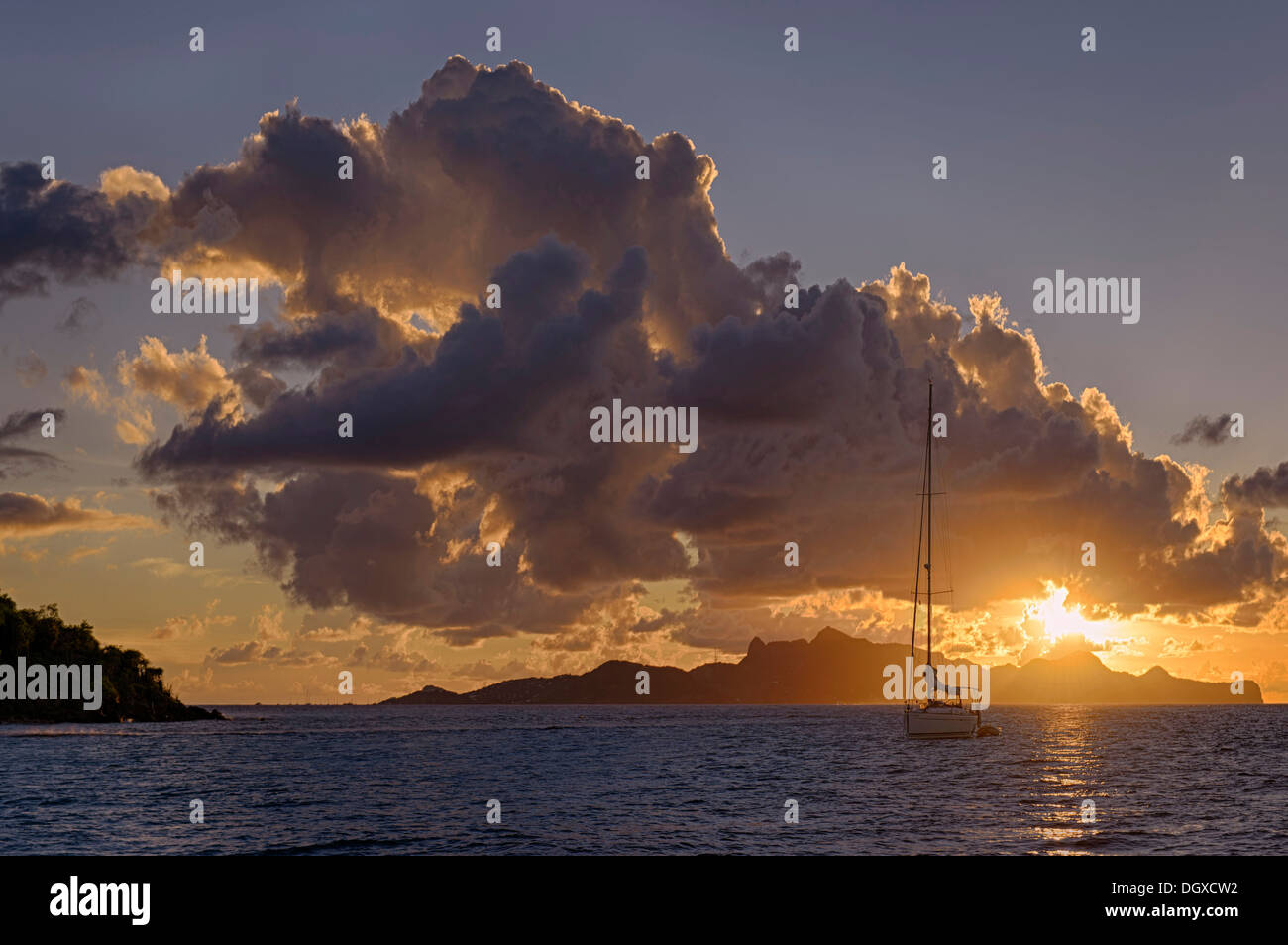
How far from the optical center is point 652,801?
2479 inches

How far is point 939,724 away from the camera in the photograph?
415ft

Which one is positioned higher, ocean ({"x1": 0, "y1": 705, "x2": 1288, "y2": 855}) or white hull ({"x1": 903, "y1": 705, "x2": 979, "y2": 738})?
ocean ({"x1": 0, "y1": 705, "x2": 1288, "y2": 855})

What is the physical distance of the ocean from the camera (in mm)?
45781

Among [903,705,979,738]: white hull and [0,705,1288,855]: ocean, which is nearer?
[0,705,1288,855]: ocean

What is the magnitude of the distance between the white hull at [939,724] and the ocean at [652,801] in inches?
109

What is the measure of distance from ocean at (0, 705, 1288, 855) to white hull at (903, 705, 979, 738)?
2.76 metres

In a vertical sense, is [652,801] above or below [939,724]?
above

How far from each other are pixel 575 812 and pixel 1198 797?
35902 millimetres

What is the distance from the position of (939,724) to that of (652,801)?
237ft

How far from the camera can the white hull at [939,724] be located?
125m

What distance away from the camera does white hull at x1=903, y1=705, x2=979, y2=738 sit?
125 meters

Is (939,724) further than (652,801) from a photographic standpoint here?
Yes
